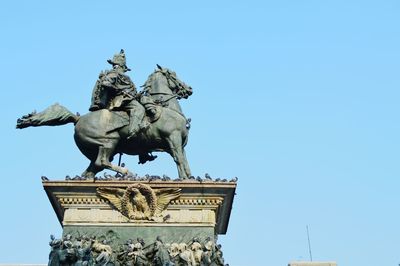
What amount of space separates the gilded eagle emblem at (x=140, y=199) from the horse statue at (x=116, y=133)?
74 cm

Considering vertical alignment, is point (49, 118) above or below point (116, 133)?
above

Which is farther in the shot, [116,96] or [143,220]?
[116,96]

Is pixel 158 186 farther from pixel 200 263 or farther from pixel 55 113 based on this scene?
pixel 55 113

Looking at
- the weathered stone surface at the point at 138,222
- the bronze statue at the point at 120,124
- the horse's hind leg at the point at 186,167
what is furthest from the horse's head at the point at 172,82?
the weathered stone surface at the point at 138,222

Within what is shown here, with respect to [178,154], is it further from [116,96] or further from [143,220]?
[116,96]

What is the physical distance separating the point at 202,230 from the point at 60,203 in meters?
3.59

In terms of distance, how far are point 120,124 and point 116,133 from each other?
0.85 ft

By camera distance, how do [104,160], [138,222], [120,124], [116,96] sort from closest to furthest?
[138,222] < [104,160] < [120,124] < [116,96]

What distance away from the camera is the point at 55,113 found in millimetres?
18406

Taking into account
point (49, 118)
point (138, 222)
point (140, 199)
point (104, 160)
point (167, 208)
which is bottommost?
point (138, 222)

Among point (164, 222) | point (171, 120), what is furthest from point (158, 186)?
point (171, 120)

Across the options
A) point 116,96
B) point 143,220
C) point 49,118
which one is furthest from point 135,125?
point 143,220

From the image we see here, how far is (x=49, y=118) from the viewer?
18.3 metres

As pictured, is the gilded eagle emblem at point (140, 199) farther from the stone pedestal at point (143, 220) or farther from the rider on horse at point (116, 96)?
the rider on horse at point (116, 96)
